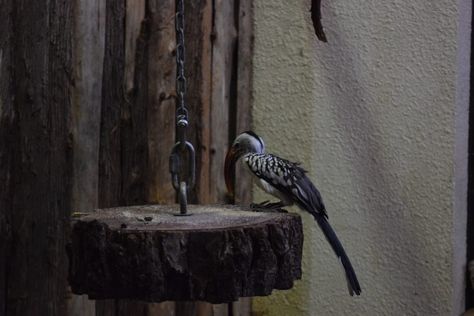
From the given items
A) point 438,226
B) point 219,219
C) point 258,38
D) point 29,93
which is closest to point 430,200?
point 438,226

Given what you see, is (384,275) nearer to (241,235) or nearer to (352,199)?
(352,199)

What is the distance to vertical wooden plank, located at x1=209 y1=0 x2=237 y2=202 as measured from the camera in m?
3.21

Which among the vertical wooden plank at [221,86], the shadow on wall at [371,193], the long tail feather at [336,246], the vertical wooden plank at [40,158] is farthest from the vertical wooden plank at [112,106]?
the shadow on wall at [371,193]

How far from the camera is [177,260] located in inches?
77.2

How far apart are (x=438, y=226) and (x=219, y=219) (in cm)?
123

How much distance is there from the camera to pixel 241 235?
2.01 metres

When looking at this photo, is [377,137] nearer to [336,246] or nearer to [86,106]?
[336,246]

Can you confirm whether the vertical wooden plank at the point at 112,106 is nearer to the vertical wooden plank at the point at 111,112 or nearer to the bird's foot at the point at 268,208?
the vertical wooden plank at the point at 111,112

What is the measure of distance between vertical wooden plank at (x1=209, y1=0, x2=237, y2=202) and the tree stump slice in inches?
44.4

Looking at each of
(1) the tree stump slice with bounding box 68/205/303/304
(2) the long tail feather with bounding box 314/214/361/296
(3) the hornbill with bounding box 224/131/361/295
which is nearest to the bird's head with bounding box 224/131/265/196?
(3) the hornbill with bounding box 224/131/361/295

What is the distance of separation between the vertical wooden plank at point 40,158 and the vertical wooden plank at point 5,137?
0.02 meters

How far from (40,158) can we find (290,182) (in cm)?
74

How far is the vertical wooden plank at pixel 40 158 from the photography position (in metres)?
2.58

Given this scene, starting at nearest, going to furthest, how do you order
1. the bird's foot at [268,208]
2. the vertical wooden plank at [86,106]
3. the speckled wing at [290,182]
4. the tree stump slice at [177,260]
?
the tree stump slice at [177,260], the bird's foot at [268,208], the speckled wing at [290,182], the vertical wooden plank at [86,106]
